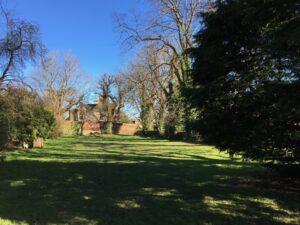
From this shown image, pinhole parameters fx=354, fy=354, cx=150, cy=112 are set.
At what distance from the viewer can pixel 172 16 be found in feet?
107

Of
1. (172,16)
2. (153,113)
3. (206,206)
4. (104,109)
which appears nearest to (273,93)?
(206,206)

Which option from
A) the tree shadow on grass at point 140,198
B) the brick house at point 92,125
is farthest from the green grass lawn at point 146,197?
the brick house at point 92,125

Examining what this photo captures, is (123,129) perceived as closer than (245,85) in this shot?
No

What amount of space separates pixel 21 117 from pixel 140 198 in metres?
14.7

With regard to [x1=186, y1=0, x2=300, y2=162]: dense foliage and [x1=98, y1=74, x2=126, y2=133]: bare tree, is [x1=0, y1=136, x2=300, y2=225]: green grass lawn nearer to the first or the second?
[x1=186, y1=0, x2=300, y2=162]: dense foliage

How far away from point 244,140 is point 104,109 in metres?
59.6

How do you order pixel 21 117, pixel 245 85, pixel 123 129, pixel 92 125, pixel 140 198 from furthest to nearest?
pixel 92 125 < pixel 123 129 < pixel 21 117 < pixel 245 85 < pixel 140 198

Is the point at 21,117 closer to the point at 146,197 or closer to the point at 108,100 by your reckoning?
the point at 146,197

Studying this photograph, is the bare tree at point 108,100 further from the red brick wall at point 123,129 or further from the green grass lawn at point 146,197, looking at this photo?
the green grass lawn at point 146,197

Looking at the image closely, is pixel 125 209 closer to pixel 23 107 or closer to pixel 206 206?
pixel 206 206

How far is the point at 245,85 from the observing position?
7859 mm

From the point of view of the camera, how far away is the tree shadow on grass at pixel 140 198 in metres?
6.00

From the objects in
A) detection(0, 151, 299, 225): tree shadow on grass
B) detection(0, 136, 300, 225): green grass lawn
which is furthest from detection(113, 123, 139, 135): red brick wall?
detection(0, 151, 299, 225): tree shadow on grass

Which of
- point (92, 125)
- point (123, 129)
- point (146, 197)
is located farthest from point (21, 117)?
point (92, 125)
